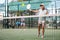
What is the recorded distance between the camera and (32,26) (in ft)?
14.3

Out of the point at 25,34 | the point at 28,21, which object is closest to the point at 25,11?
the point at 28,21

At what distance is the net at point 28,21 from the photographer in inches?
167

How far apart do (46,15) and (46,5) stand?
0.61 ft

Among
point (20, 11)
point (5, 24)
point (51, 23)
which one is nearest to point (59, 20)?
point (51, 23)

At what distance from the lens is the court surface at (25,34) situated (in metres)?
4.25

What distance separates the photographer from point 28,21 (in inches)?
172

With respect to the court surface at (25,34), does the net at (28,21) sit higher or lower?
higher

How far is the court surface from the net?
10 centimetres

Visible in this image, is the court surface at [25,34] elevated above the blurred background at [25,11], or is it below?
below

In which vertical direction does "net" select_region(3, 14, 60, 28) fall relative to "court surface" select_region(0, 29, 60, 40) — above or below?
above

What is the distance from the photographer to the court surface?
4.25 m

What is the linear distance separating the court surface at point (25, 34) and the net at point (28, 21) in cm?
10

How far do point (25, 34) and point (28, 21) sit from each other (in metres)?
0.25

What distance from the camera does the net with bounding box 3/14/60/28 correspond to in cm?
424
